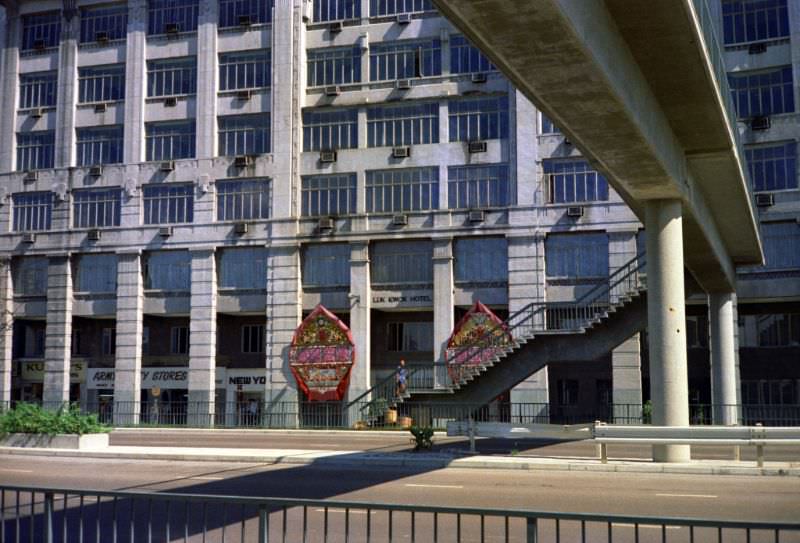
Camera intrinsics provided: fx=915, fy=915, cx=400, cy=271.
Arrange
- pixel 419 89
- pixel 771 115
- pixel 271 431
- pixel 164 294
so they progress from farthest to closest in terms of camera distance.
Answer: pixel 164 294
pixel 419 89
pixel 771 115
pixel 271 431

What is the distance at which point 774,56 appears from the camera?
139 feet

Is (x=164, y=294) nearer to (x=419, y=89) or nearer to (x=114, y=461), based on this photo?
(x=419, y=89)

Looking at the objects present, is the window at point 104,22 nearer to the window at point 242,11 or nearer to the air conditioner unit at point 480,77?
the window at point 242,11

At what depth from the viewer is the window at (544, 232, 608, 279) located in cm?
4353

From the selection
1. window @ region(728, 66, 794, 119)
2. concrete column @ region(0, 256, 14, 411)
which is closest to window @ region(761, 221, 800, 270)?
window @ region(728, 66, 794, 119)

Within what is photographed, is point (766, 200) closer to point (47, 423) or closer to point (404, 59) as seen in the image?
point (404, 59)

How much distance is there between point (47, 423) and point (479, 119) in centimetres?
2747

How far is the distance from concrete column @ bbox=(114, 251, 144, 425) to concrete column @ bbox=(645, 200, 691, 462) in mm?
34959

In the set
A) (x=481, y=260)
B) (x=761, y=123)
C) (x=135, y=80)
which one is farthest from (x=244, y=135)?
(x=761, y=123)

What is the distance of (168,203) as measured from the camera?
50438 millimetres

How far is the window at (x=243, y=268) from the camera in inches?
1916

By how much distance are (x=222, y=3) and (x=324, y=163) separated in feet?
37.7

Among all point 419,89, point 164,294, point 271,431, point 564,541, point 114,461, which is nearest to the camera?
point 564,541

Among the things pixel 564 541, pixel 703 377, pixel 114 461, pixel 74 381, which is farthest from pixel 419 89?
→ pixel 564 541
